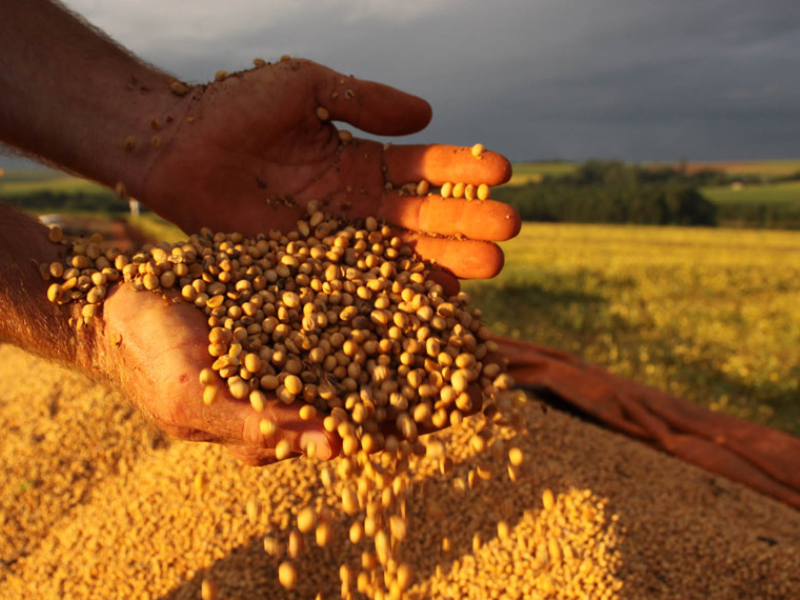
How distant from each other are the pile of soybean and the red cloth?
200cm

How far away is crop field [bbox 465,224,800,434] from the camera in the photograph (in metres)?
6.00

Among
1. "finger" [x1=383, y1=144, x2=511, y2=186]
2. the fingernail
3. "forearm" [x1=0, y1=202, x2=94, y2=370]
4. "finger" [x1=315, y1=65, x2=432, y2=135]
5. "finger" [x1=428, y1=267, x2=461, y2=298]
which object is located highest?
"finger" [x1=315, y1=65, x2=432, y2=135]

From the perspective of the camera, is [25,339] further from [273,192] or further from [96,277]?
[273,192]

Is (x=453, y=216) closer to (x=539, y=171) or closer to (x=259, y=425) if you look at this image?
(x=259, y=425)

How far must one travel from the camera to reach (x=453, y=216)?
2.52 meters

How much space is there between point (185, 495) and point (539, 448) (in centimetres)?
173

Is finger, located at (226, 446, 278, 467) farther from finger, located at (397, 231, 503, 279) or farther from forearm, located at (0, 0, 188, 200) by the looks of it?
forearm, located at (0, 0, 188, 200)

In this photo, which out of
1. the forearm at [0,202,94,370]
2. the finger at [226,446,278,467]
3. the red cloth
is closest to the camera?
the finger at [226,446,278,467]

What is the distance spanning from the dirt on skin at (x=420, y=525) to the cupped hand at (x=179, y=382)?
42cm

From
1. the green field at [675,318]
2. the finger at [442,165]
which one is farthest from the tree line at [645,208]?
the finger at [442,165]

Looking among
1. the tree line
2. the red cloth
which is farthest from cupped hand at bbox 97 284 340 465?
the tree line

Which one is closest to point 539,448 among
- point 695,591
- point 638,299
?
point 695,591

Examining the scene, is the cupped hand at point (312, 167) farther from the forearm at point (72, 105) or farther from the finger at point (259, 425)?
the finger at point (259, 425)

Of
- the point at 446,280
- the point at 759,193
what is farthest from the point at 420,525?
the point at 759,193
